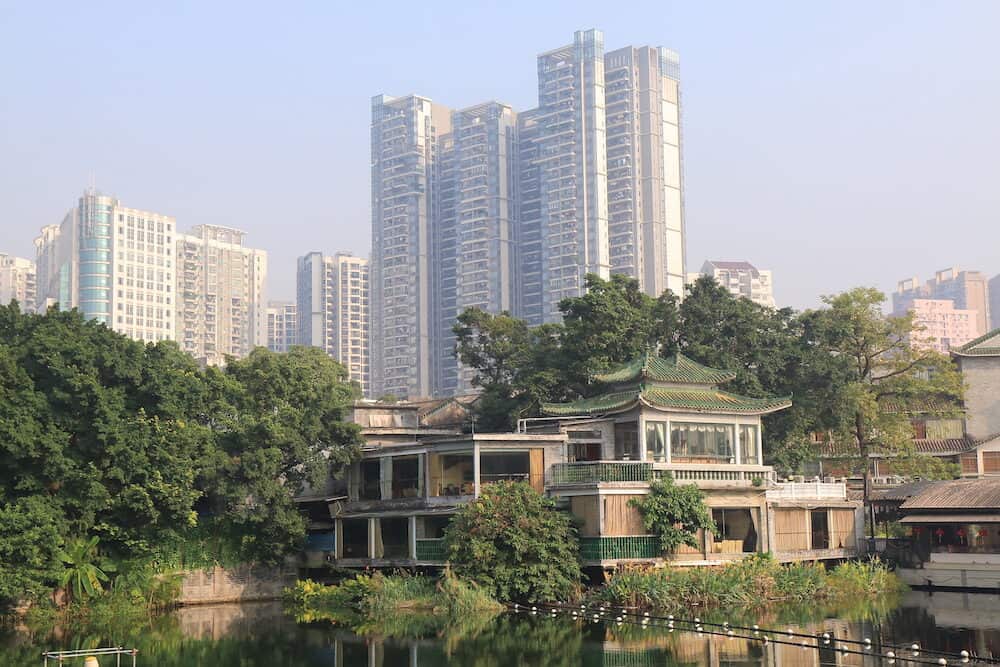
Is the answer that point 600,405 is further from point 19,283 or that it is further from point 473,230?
point 19,283

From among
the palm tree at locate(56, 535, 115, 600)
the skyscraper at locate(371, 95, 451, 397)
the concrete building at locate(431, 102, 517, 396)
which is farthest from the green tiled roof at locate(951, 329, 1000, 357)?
the skyscraper at locate(371, 95, 451, 397)

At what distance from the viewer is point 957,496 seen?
33.5 meters

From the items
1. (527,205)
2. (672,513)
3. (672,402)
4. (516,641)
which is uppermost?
(527,205)

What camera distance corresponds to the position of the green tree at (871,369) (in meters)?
39.4

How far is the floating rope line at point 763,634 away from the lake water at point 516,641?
260 mm

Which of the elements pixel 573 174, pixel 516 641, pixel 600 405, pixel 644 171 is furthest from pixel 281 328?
pixel 516 641

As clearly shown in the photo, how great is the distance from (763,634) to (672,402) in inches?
404

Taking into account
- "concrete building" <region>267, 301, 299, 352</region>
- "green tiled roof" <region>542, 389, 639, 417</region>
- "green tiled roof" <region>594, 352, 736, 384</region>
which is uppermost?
"concrete building" <region>267, 301, 299, 352</region>

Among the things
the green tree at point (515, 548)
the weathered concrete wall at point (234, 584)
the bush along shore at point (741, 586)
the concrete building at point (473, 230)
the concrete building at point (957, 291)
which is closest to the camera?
the bush along shore at point (741, 586)

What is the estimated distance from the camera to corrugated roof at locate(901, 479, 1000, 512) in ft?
107

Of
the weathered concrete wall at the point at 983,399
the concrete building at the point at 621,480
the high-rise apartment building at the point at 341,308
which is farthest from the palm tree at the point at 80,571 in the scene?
the high-rise apartment building at the point at 341,308

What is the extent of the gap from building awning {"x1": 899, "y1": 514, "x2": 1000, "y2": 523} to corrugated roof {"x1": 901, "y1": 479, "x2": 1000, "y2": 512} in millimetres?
233

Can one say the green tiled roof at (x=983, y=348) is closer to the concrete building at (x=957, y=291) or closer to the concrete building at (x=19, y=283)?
the concrete building at (x=19, y=283)

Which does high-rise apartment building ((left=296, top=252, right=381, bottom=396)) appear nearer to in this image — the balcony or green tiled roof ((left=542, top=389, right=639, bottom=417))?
green tiled roof ((left=542, top=389, right=639, bottom=417))
